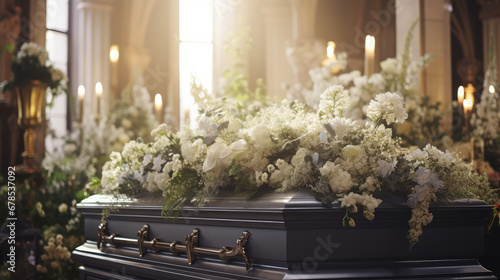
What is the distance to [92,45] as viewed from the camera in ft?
35.2

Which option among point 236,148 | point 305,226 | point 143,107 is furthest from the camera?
point 143,107

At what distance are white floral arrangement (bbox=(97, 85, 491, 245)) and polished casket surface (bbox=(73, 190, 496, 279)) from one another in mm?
53

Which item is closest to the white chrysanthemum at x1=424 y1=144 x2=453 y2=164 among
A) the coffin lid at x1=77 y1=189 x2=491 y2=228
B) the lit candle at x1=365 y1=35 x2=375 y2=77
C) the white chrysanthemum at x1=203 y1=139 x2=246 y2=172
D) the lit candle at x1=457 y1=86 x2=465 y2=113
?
the coffin lid at x1=77 y1=189 x2=491 y2=228

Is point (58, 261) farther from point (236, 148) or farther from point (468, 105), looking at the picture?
point (468, 105)

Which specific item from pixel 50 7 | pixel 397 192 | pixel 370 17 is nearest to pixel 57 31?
pixel 50 7

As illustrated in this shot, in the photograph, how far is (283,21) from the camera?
34.5ft

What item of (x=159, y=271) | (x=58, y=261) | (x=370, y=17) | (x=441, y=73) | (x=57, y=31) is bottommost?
(x=58, y=261)

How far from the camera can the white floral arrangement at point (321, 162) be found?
1913 mm

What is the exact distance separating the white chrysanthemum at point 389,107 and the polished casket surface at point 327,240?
31cm

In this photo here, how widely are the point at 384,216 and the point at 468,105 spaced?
2.82m

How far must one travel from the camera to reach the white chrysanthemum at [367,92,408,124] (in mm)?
2082

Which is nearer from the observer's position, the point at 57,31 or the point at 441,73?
the point at 441,73

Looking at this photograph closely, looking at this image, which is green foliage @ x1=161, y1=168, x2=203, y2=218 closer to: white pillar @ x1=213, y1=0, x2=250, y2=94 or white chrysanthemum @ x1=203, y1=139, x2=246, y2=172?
white chrysanthemum @ x1=203, y1=139, x2=246, y2=172

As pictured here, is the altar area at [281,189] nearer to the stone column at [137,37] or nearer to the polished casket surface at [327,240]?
the polished casket surface at [327,240]
